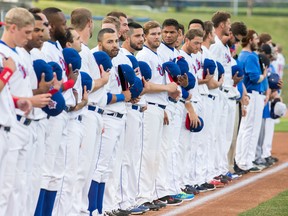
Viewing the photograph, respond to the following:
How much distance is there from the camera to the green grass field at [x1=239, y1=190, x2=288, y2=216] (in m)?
10.8

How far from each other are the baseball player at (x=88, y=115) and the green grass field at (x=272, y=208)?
211cm

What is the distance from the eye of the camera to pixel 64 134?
912cm

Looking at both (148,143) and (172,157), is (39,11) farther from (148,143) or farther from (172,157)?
(172,157)

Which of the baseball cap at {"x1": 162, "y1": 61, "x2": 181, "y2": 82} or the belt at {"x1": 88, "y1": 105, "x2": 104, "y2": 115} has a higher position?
the baseball cap at {"x1": 162, "y1": 61, "x2": 181, "y2": 82}

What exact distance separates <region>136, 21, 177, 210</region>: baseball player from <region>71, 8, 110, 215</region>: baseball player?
1.51m

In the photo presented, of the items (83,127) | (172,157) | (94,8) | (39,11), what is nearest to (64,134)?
(83,127)

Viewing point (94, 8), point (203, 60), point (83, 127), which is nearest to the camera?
point (83, 127)

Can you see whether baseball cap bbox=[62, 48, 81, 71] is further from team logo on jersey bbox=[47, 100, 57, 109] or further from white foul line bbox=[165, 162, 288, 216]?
white foul line bbox=[165, 162, 288, 216]

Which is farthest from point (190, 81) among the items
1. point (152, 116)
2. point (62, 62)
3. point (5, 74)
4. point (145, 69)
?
point (5, 74)

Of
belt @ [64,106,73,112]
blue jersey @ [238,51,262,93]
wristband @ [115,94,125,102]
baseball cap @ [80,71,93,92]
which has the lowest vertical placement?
blue jersey @ [238,51,262,93]

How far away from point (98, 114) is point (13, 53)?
2064 millimetres

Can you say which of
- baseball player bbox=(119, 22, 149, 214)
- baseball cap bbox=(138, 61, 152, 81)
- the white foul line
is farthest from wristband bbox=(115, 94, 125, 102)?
the white foul line

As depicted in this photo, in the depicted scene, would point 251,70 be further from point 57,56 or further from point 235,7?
point 235,7

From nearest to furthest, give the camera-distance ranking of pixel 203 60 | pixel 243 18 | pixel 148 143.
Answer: pixel 148 143
pixel 203 60
pixel 243 18
